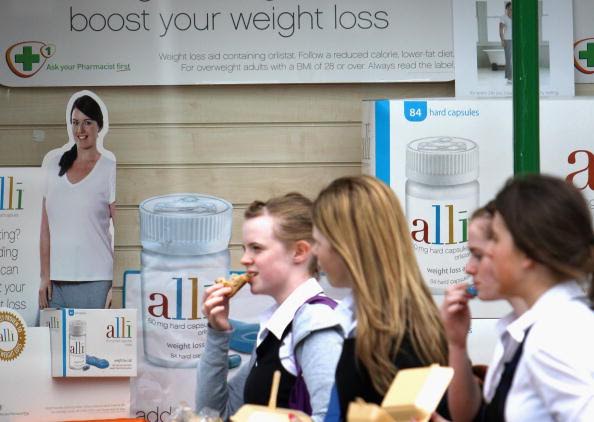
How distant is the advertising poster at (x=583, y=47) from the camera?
492 centimetres

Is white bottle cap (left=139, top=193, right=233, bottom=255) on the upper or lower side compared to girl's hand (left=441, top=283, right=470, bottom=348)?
upper

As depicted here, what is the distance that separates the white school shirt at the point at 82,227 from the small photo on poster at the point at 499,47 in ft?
5.35

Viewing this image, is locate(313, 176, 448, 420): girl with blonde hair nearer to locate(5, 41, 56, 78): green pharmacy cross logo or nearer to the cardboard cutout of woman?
the cardboard cutout of woman

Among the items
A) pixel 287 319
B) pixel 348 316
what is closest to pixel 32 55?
pixel 287 319

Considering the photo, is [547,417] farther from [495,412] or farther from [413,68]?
[413,68]

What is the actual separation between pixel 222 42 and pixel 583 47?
159 centimetres

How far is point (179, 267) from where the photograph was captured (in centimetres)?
497

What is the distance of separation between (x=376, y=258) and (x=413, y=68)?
2263 millimetres

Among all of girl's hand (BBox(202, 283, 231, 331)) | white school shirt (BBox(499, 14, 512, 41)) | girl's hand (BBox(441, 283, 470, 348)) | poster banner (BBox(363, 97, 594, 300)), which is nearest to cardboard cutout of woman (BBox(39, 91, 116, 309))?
poster banner (BBox(363, 97, 594, 300))

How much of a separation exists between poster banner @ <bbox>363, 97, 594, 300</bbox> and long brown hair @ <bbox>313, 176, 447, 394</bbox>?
1.73 metres

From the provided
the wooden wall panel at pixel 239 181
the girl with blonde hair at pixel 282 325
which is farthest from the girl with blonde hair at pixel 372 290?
the wooden wall panel at pixel 239 181

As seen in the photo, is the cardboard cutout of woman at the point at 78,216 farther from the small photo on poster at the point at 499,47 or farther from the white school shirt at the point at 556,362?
the white school shirt at the point at 556,362

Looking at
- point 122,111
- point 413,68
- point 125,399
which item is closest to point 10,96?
point 122,111

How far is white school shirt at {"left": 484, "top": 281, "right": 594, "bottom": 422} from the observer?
235 centimetres
